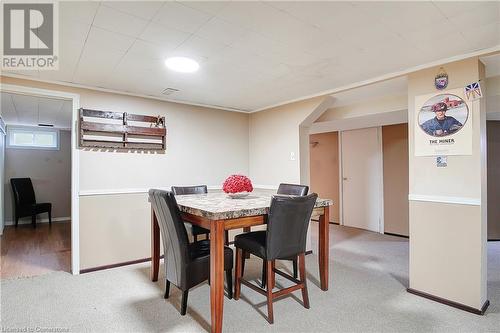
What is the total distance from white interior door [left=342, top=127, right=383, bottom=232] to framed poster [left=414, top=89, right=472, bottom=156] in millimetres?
2614

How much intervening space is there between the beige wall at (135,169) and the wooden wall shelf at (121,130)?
9 cm

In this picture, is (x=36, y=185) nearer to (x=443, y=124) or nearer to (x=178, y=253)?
(x=178, y=253)

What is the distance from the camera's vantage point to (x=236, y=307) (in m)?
2.33

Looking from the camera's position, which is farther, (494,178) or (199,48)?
(494,178)

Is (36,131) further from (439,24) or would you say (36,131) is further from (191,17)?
(439,24)

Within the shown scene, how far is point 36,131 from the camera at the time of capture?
19.8 ft

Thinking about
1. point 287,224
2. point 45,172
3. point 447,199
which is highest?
point 45,172

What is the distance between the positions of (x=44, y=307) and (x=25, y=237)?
10.5 feet

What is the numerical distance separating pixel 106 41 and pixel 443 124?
276cm

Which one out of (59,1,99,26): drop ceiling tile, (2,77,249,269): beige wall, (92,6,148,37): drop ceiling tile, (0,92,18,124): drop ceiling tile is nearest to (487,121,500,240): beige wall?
(2,77,249,269): beige wall

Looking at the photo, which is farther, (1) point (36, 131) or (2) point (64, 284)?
(1) point (36, 131)

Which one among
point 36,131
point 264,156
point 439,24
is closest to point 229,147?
point 264,156

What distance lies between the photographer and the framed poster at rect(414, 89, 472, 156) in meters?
2.29

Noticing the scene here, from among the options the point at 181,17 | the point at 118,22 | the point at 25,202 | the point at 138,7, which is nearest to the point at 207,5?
the point at 181,17
